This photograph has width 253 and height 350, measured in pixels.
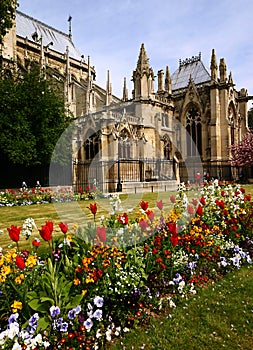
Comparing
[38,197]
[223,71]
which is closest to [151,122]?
[223,71]

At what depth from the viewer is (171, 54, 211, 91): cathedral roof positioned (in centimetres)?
3528

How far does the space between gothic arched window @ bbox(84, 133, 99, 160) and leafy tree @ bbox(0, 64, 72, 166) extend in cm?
322

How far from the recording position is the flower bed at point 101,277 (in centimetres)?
236

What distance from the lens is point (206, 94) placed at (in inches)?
1200

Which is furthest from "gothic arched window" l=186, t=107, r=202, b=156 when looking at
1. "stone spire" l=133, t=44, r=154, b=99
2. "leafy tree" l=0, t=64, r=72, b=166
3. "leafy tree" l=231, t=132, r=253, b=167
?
"leafy tree" l=0, t=64, r=72, b=166

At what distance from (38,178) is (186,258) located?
1601 centimetres

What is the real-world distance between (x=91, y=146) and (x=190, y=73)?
73.4 feet

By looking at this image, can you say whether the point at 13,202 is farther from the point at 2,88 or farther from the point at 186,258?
the point at 186,258

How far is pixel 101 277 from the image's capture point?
9.27 ft

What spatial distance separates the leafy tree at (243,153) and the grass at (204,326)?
2646cm

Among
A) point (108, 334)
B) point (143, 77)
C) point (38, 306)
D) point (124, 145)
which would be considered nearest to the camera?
point (38, 306)

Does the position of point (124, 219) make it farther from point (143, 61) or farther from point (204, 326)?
point (143, 61)

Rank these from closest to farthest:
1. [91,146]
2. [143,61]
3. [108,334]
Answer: [108,334] < [91,146] < [143,61]

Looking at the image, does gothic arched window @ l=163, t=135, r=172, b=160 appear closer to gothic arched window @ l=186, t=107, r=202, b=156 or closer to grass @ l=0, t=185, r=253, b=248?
gothic arched window @ l=186, t=107, r=202, b=156
